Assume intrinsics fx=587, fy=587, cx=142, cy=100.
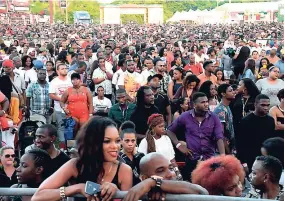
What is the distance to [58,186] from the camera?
3307mm

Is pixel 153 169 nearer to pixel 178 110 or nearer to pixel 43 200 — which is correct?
pixel 43 200

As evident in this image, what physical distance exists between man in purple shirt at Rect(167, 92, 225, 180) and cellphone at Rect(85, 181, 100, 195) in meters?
3.38

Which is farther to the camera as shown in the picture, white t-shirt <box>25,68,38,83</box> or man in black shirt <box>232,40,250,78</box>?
man in black shirt <box>232,40,250,78</box>

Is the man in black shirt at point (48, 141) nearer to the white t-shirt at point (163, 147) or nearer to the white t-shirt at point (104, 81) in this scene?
the white t-shirt at point (163, 147)

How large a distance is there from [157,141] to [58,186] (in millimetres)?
3149

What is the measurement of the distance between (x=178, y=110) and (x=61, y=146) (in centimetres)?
185

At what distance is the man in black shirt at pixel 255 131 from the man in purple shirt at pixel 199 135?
46 cm

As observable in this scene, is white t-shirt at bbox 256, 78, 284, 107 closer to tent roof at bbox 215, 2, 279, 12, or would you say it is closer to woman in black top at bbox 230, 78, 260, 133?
woman in black top at bbox 230, 78, 260, 133

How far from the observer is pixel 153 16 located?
240 ft

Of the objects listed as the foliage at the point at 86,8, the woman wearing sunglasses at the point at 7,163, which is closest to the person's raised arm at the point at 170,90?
the woman wearing sunglasses at the point at 7,163

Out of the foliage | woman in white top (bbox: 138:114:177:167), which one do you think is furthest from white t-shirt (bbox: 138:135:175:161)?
the foliage

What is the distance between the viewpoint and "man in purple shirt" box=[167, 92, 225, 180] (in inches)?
253

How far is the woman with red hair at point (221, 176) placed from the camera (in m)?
3.74

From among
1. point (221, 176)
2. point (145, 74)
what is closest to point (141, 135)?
point (221, 176)
